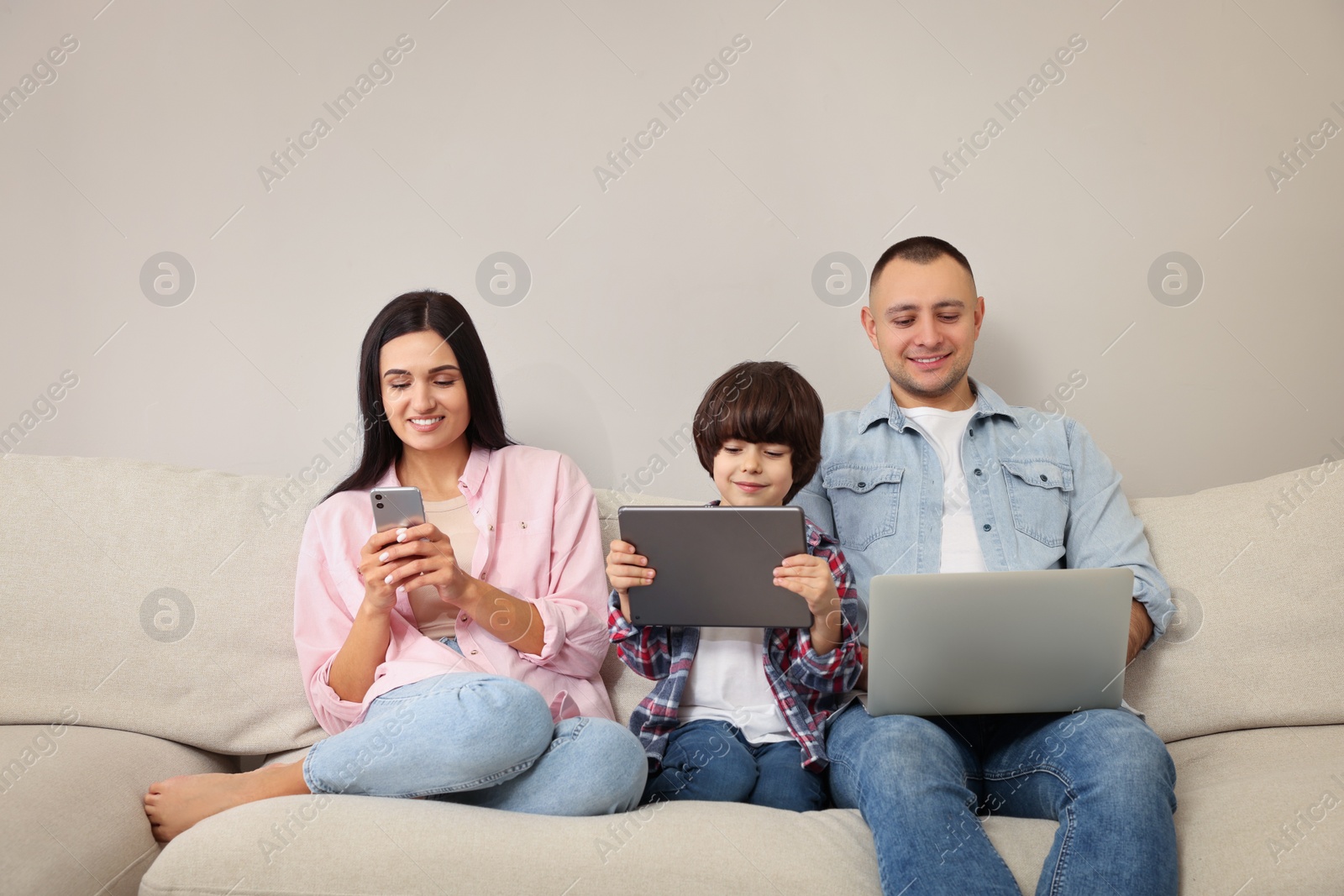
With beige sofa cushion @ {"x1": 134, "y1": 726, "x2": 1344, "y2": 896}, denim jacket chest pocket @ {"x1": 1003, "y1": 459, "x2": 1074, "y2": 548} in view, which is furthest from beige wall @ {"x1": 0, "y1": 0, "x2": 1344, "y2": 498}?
beige sofa cushion @ {"x1": 134, "y1": 726, "x2": 1344, "y2": 896}

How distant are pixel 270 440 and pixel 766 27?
160 centimetres

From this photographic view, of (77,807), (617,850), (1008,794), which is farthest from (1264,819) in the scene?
(77,807)

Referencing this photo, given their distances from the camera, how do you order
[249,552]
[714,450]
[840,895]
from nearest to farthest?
[840,895]
[714,450]
[249,552]

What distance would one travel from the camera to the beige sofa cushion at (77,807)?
126 centimetres

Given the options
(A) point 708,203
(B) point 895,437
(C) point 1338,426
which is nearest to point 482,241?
(A) point 708,203

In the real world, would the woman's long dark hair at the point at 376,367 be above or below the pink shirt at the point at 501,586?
above

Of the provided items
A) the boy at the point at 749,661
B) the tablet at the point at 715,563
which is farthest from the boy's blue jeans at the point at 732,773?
the tablet at the point at 715,563

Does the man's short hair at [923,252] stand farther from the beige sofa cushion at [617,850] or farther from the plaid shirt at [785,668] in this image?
the beige sofa cushion at [617,850]

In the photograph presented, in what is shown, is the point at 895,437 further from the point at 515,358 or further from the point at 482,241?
the point at 482,241

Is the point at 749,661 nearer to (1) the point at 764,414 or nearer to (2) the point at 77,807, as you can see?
(1) the point at 764,414

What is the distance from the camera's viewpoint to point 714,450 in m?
1.72

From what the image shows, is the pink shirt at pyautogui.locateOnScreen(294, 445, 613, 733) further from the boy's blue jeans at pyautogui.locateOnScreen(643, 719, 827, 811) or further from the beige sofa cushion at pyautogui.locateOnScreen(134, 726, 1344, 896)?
the beige sofa cushion at pyautogui.locateOnScreen(134, 726, 1344, 896)

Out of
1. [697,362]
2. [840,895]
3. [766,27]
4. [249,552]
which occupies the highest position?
[766,27]

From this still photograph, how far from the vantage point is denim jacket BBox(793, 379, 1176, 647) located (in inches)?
73.1
